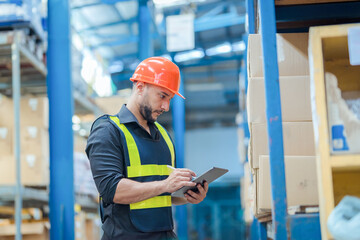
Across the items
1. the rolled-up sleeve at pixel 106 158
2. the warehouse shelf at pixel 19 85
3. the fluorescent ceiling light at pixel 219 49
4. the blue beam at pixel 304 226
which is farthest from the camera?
the fluorescent ceiling light at pixel 219 49

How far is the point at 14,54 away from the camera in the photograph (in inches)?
196

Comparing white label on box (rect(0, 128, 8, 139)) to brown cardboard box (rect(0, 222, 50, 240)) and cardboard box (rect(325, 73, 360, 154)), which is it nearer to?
brown cardboard box (rect(0, 222, 50, 240))

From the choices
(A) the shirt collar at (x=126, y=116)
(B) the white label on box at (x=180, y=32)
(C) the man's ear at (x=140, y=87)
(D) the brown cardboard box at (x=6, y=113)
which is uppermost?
(B) the white label on box at (x=180, y=32)

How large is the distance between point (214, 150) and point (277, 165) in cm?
1833

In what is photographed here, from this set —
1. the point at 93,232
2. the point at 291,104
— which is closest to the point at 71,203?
the point at 291,104

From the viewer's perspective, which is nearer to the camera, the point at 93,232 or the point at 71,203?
the point at 71,203

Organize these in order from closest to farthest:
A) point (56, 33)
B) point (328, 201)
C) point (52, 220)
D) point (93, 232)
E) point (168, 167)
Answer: point (328, 201) → point (168, 167) → point (52, 220) → point (56, 33) → point (93, 232)

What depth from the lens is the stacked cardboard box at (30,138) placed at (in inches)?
216

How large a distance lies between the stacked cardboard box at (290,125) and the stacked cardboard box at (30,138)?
3288 millimetres

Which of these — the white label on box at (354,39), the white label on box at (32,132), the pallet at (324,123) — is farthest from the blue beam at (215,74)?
the white label on box at (354,39)

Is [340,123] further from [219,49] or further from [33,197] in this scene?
[219,49]

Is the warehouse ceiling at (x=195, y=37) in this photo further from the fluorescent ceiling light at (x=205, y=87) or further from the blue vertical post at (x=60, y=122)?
the blue vertical post at (x=60, y=122)

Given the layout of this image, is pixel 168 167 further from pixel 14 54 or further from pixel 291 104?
pixel 14 54

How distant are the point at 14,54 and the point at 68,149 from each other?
1.17 m
